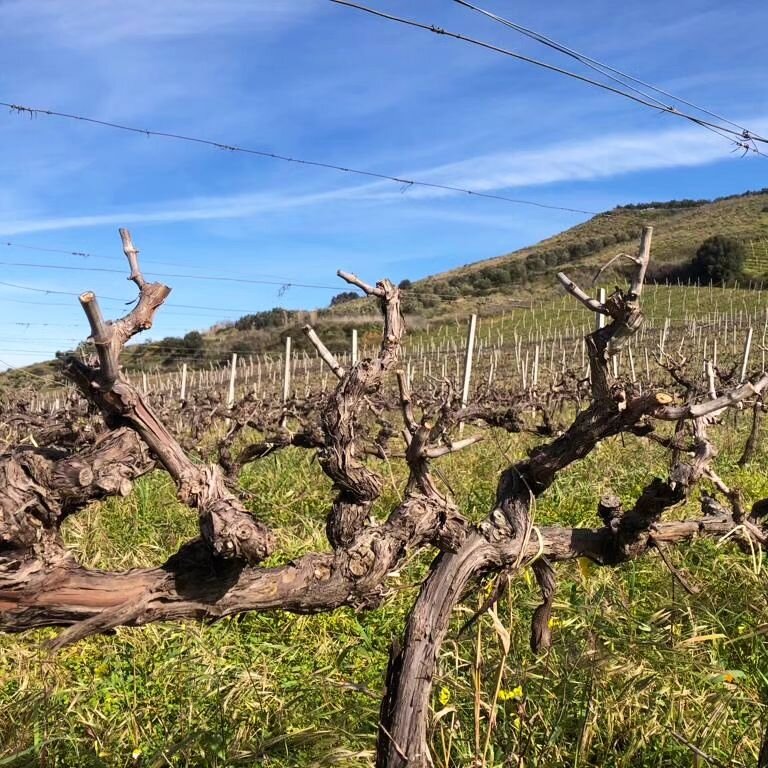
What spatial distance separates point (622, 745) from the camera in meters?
2.43

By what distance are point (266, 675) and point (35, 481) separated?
6.81ft

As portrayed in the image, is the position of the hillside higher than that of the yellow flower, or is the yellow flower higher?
the hillside

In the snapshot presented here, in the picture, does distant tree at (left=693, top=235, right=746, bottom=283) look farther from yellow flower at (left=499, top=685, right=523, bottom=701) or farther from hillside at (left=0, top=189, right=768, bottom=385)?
yellow flower at (left=499, top=685, right=523, bottom=701)

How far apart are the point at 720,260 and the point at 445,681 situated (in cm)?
4908

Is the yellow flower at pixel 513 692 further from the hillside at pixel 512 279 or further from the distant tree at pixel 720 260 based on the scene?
the distant tree at pixel 720 260

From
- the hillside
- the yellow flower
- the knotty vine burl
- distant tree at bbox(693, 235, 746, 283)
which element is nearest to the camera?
the knotty vine burl

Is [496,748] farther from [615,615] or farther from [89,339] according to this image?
[89,339]

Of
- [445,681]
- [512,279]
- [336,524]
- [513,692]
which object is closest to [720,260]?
[512,279]

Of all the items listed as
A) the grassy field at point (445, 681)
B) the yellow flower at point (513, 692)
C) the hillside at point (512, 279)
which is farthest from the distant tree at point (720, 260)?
the yellow flower at point (513, 692)

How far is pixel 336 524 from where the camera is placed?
1.94 metres

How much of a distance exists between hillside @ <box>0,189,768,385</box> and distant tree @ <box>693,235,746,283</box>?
38.1 inches

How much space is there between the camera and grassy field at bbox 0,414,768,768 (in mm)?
2230

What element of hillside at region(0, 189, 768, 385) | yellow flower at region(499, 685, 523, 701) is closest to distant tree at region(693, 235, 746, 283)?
hillside at region(0, 189, 768, 385)

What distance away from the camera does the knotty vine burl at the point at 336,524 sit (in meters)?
1.50
